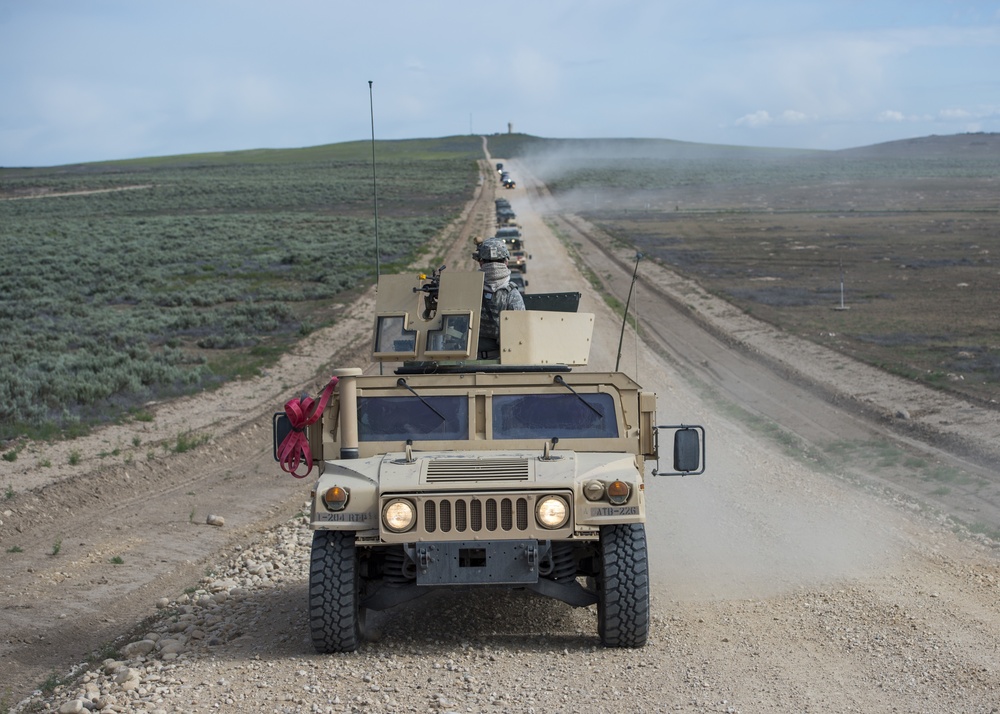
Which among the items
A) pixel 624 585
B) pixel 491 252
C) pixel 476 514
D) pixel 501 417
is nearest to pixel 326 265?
pixel 491 252

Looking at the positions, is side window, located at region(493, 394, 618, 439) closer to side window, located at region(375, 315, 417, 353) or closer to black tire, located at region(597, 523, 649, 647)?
black tire, located at region(597, 523, 649, 647)

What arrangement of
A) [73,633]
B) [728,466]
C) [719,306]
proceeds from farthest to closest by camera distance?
[719,306] < [728,466] < [73,633]

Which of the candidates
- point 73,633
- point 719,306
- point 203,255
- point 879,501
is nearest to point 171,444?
point 73,633

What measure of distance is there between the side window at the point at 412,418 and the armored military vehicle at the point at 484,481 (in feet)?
0.03

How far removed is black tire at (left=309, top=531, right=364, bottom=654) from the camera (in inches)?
320

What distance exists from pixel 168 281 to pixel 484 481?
35492 millimetres

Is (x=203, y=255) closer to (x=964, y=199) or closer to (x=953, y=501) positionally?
(x=953, y=501)

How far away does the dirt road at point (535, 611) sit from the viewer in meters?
7.57

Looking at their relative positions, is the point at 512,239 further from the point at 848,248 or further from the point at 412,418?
the point at 412,418

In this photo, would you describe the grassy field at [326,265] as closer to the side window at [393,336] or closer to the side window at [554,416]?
the side window at [393,336]

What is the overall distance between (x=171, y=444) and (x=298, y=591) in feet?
27.4

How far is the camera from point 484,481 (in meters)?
8.05

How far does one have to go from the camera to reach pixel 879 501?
14008 mm

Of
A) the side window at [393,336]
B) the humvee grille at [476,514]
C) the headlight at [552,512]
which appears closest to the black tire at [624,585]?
the headlight at [552,512]
